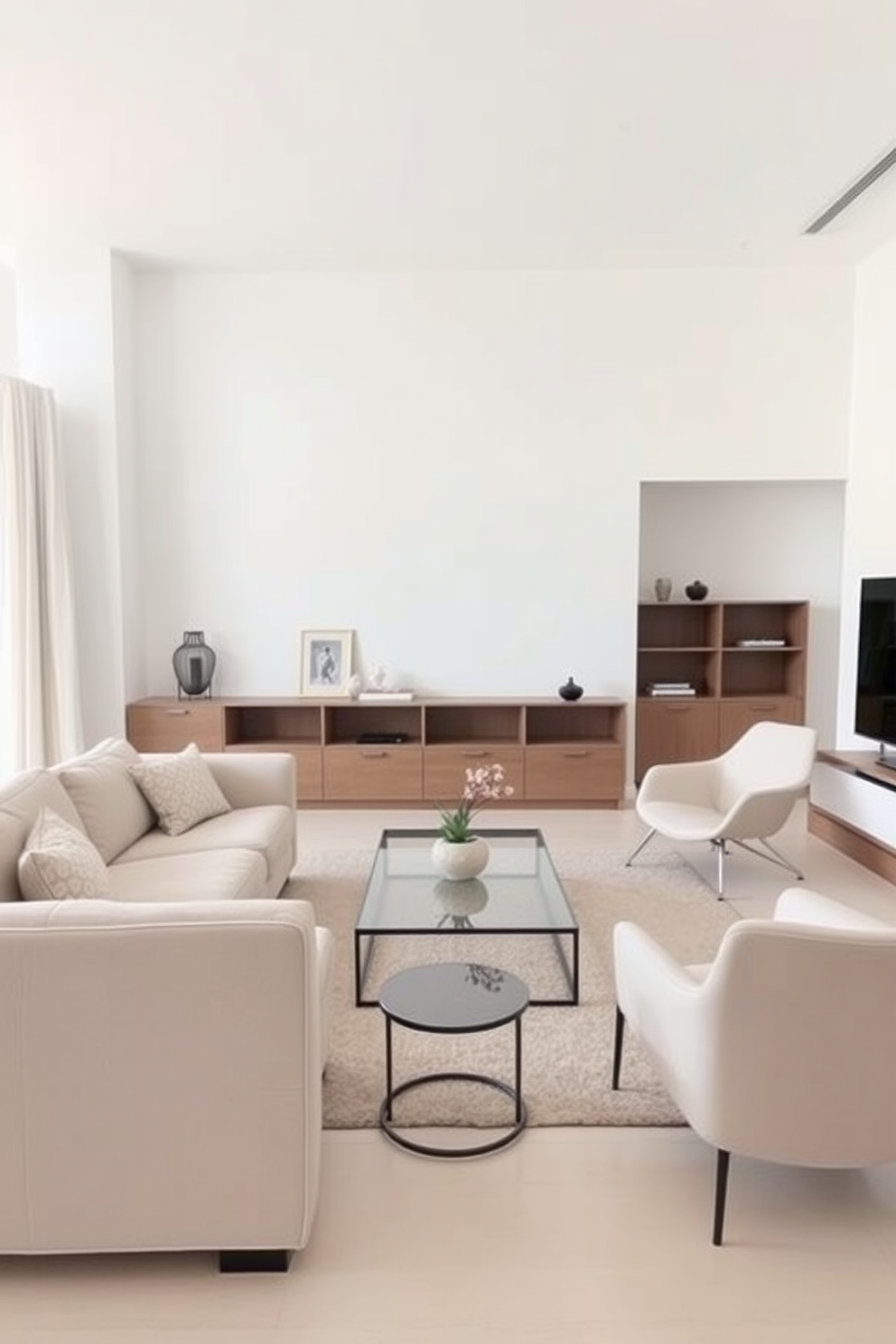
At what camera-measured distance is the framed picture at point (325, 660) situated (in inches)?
239

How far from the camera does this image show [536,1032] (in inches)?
114

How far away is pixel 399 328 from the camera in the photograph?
593 centimetres

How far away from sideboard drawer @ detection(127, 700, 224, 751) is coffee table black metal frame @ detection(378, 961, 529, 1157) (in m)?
3.46

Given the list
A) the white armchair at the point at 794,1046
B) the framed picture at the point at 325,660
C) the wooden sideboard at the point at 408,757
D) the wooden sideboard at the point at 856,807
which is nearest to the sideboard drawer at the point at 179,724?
the wooden sideboard at the point at 408,757

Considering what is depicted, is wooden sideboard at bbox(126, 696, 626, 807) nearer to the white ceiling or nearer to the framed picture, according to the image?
the framed picture

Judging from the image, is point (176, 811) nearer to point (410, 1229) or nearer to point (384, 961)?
point (384, 961)

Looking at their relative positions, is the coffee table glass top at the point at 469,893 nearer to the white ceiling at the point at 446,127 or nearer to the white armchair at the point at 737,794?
the white armchair at the point at 737,794

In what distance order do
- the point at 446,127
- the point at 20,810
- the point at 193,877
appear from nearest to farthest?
the point at 20,810 → the point at 193,877 → the point at 446,127

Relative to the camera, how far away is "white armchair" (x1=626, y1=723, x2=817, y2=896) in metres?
4.16

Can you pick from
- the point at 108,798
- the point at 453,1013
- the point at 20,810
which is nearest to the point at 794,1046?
the point at 453,1013

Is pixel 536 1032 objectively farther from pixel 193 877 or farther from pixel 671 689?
pixel 671 689

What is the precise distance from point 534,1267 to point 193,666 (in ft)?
15.2

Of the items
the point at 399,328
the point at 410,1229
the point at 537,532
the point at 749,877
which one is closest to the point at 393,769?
the point at 537,532

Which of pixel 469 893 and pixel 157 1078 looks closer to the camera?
pixel 157 1078
